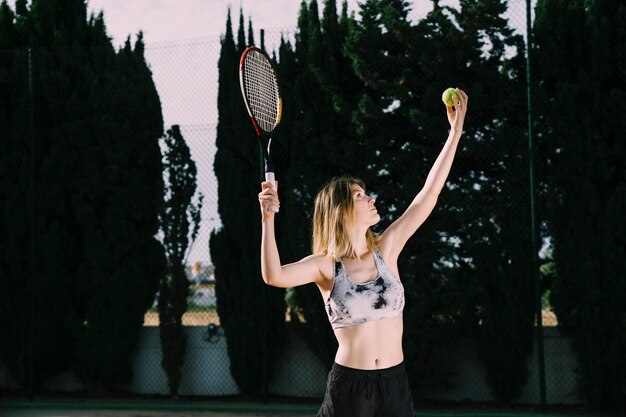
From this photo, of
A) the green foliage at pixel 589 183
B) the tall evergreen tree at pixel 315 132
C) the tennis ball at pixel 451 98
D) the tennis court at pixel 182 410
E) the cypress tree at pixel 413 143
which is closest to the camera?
the tennis ball at pixel 451 98

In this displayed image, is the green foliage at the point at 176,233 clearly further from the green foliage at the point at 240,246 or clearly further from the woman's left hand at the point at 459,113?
the woman's left hand at the point at 459,113

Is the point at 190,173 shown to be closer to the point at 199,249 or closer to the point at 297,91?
the point at 199,249

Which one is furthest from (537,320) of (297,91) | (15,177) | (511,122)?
(15,177)

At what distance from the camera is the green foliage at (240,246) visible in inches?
Result: 269

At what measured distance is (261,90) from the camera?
12.4ft

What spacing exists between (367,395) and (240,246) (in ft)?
14.6

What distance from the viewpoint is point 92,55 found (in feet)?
24.3

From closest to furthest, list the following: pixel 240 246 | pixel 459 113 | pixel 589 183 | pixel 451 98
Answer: pixel 459 113 → pixel 451 98 → pixel 589 183 → pixel 240 246


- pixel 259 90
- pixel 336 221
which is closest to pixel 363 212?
pixel 336 221

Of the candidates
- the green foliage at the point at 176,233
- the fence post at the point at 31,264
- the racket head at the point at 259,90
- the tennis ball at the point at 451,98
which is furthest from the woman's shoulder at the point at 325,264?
the fence post at the point at 31,264

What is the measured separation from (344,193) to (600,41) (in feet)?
13.5

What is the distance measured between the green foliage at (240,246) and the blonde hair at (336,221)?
154 inches

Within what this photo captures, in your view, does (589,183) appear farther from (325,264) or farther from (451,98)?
(325,264)

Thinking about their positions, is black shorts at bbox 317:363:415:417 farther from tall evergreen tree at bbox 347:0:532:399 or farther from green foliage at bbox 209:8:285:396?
green foliage at bbox 209:8:285:396
